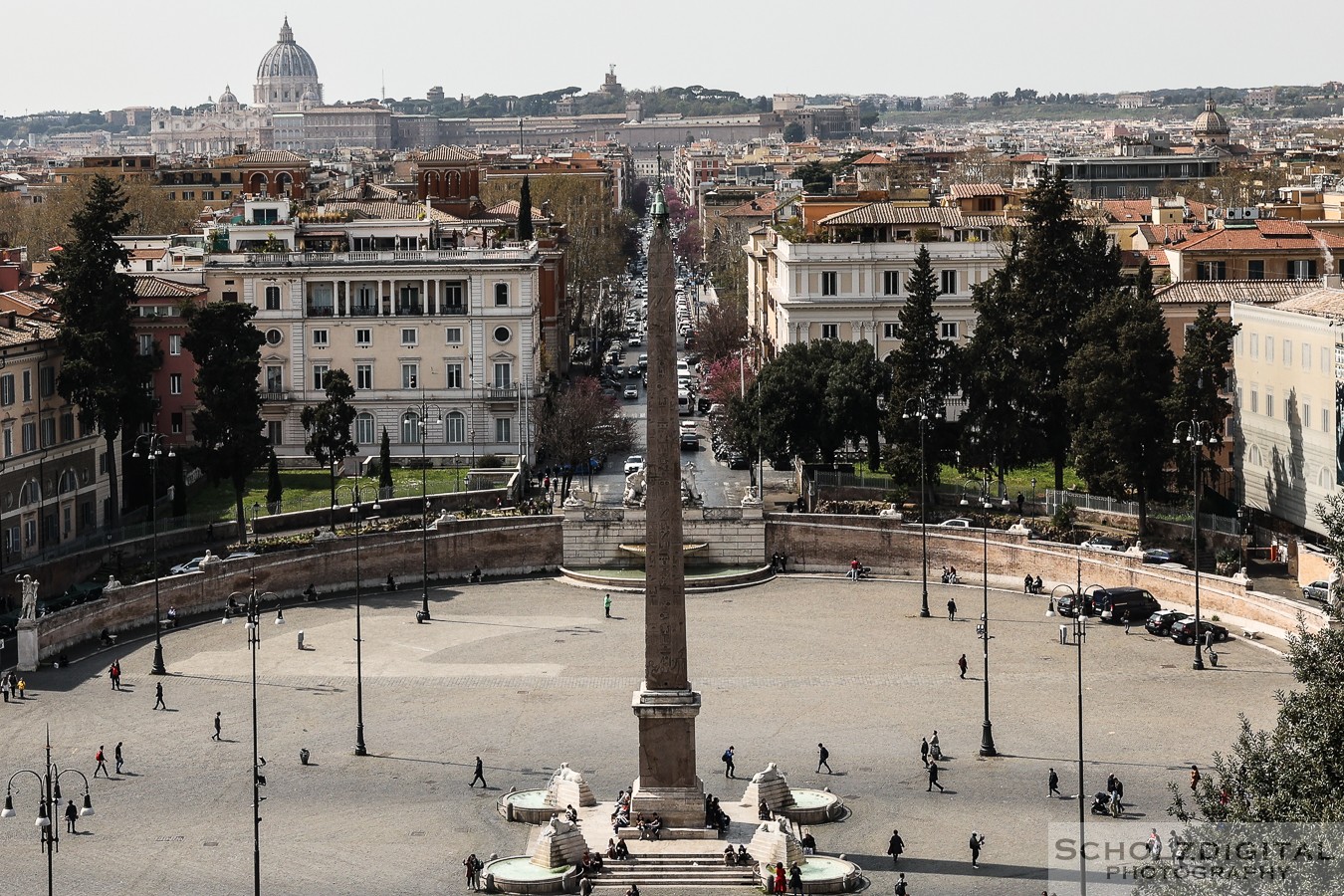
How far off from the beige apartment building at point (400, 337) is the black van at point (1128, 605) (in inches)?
1196

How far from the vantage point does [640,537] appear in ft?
263

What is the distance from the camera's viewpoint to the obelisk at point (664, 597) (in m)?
46.7

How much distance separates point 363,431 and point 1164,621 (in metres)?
36.9

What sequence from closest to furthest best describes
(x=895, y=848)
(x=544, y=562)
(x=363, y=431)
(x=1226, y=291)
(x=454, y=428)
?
(x=895, y=848), (x=544, y=562), (x=1226, y=291), (x=363, y=431), (x=454, y=428)

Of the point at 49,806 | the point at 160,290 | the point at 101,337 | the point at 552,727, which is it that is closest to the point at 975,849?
the point at 552,727

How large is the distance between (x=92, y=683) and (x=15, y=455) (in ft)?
49.6

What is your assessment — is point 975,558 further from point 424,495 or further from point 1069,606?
point 424,495

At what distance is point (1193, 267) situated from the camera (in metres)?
97.2

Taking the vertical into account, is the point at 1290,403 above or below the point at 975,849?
above

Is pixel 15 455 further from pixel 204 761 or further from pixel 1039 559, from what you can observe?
pixel 1039 559

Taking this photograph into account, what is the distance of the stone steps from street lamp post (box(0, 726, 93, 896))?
9.85 m

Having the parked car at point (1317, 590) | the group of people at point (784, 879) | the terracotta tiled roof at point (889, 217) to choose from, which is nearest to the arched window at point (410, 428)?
the terracotta tiled roof at point (889, 217)

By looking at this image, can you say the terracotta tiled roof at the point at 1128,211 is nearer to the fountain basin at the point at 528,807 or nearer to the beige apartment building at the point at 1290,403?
the beige apartment building at the point at 1290,403

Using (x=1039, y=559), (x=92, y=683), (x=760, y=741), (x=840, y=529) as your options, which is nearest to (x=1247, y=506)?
(x=1039, y=559)
